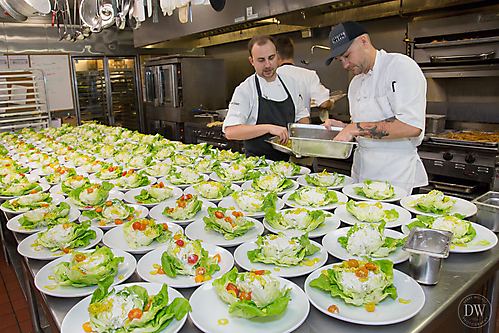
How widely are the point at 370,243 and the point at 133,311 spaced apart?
2.65 ft

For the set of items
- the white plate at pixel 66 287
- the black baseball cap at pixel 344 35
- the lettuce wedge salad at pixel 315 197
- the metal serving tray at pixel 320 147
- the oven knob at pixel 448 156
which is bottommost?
the oven knob at pixel 448 156

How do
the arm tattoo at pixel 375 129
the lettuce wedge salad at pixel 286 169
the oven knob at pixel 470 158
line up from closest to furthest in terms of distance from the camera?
the arm tattoo at pixel 375 129 → the lettuce wedge salad at pixel 286 169 → the oven knob at pixel 470 158

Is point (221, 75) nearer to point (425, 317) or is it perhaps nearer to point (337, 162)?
point (337, 162)

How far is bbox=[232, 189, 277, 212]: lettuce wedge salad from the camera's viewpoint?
5.74ft

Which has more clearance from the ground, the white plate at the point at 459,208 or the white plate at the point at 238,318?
the white plate at the point at 459,208

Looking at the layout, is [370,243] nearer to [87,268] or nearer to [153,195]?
[87,268]

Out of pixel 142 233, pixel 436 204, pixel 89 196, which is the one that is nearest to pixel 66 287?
pixel 142 233

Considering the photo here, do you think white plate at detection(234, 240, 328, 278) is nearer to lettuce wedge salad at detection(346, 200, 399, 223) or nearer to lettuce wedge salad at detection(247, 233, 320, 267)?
lettuce wedge salad at detection(247, 233, 320, 267)

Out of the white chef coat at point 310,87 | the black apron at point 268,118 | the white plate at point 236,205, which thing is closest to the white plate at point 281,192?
the white plate at point 236,205

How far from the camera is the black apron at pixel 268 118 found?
3029mm

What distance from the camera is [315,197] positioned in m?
1.82

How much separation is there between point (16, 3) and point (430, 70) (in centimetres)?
367

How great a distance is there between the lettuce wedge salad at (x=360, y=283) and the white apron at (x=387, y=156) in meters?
1.48

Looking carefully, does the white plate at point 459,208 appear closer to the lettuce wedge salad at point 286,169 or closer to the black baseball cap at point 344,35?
the lettuce wedge salad at point 286,169
